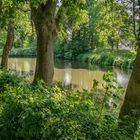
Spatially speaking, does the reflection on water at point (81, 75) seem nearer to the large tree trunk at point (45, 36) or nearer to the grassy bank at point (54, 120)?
the large tree trunk at point (45, 36)

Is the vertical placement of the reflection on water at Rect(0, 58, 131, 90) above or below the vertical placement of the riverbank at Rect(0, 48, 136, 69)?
below

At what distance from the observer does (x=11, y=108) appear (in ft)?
13.1

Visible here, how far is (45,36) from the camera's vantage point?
1103 cm

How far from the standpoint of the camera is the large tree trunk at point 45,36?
10.9 m

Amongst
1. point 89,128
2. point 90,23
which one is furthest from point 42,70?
point 90,23

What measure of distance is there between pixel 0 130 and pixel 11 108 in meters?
0.30

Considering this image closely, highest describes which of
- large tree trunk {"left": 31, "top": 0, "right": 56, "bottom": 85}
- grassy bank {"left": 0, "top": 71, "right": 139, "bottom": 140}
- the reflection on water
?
large tree trunk {"left": 31, "top": 0, "right": 56, "bottom": 85}

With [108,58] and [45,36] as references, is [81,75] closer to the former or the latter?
[108,58]

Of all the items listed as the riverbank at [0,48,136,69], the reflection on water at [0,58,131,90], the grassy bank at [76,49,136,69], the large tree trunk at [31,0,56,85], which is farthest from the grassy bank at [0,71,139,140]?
the grassy bank at [76,49,136,69]

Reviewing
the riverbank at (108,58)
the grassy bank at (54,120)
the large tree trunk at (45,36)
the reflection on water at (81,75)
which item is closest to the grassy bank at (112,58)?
the riverbank at (108,58)

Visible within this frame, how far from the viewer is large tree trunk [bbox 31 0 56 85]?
10852 millimetres

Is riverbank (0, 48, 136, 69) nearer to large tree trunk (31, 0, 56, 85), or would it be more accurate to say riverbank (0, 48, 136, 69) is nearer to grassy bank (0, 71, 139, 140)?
large tree trunk (31, 0, 56, 85)

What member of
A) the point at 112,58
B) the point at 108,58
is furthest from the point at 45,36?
the point at 108,58

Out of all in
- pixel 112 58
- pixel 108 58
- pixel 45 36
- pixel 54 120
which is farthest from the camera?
pixel 108 58
